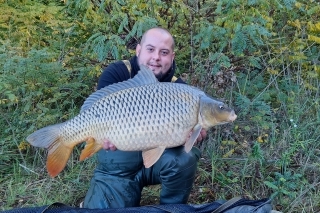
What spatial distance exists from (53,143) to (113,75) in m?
0.59

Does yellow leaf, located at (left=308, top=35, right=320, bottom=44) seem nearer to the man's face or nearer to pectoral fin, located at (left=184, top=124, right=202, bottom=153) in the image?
the man's face

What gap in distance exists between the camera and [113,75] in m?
2.53

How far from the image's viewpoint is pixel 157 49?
2.52 meters

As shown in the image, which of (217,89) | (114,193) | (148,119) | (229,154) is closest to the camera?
(148,119)

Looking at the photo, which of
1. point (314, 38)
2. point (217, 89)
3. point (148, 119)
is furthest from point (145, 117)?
point (314, 38)

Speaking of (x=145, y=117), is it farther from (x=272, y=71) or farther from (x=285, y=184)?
(x=272, y=71)

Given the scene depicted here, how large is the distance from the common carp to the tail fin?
17 millimetres

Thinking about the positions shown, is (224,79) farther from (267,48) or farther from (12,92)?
(12,92)

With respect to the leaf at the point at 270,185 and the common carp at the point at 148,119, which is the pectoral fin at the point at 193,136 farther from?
the leaf at the point at 270,185

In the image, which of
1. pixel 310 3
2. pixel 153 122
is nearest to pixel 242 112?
pixel 310 3

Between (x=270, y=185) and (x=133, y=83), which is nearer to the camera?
(x=133, y=83)

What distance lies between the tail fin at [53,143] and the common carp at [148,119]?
0.06ft

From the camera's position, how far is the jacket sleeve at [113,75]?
252 centimetres

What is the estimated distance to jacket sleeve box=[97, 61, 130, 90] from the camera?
252 centimetres
